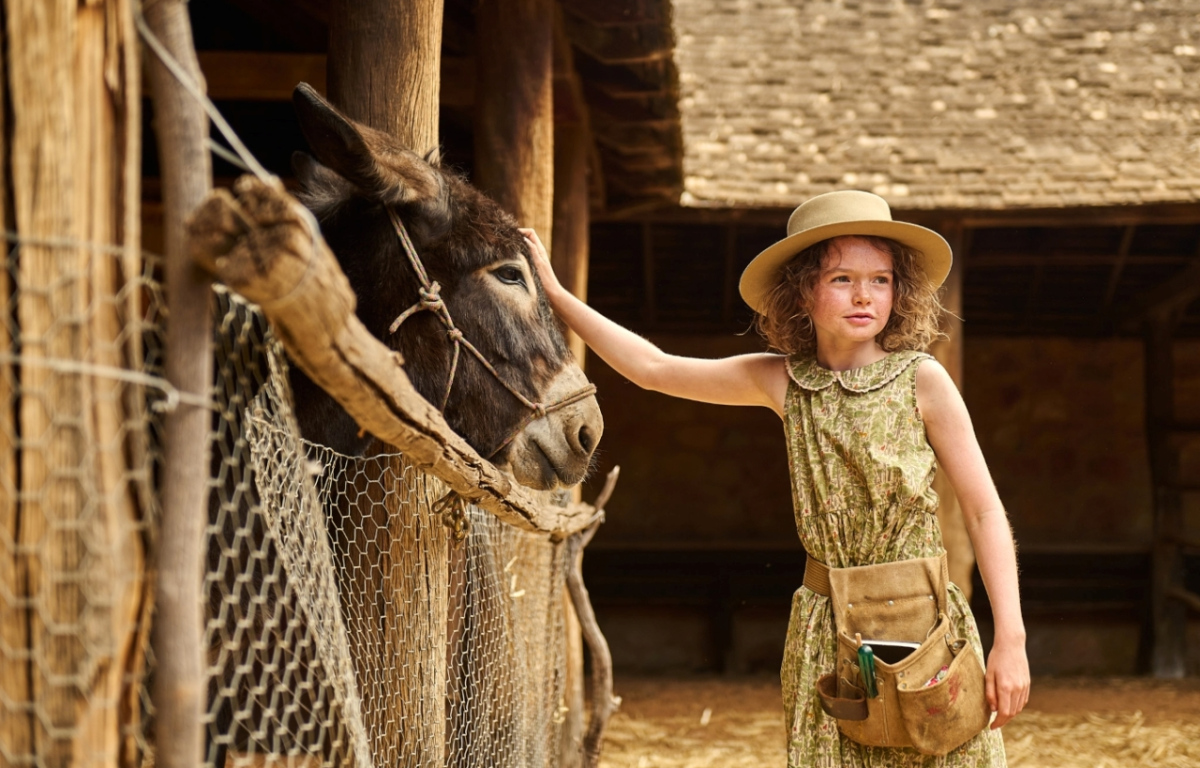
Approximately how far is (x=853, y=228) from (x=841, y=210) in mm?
50

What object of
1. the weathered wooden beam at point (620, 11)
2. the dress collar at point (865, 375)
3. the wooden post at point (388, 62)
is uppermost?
the weathered wooden beam at point (620, 11)

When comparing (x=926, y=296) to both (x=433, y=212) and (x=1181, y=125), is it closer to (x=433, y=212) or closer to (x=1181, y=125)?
(x=433, y=212)

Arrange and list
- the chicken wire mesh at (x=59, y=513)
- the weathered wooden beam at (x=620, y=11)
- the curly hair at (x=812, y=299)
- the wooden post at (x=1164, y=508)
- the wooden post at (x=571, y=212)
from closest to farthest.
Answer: the chicken wire mesh at (x=59, y=513), the curly hair at (x=812, y=299), the weathered wooden beam at (x=620, y=11), the wooden post at (x=571, y=212), the wooden post at (x=1164, y=508)

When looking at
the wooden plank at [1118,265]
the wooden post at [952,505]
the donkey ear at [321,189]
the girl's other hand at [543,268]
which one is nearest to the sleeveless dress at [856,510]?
the girl's other hand at [543,268]

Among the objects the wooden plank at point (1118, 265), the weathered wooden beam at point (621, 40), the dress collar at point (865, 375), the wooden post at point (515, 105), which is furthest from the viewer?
the wooden plank at point (1118, 265)

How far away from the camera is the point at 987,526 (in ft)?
7.32

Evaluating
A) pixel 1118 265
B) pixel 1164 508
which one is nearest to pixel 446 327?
pixel 1118 265

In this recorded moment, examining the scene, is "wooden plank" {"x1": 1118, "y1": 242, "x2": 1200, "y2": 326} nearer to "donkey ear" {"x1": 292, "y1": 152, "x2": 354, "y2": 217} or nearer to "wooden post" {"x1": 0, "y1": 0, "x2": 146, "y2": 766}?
"donkey ear" {"x1": 292, "y1": 152, "x2": 354, "y2": 217}

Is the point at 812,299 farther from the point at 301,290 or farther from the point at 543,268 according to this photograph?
the point at 301,290

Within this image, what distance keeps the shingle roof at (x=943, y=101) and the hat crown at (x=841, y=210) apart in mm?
4043

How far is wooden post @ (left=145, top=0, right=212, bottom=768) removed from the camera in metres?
1.15

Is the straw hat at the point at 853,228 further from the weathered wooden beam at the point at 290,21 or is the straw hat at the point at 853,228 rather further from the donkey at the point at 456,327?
the weathered wooden beam at the point at 290,21

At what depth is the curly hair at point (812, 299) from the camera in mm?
2439

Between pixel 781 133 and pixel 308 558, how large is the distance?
5.92 metres
